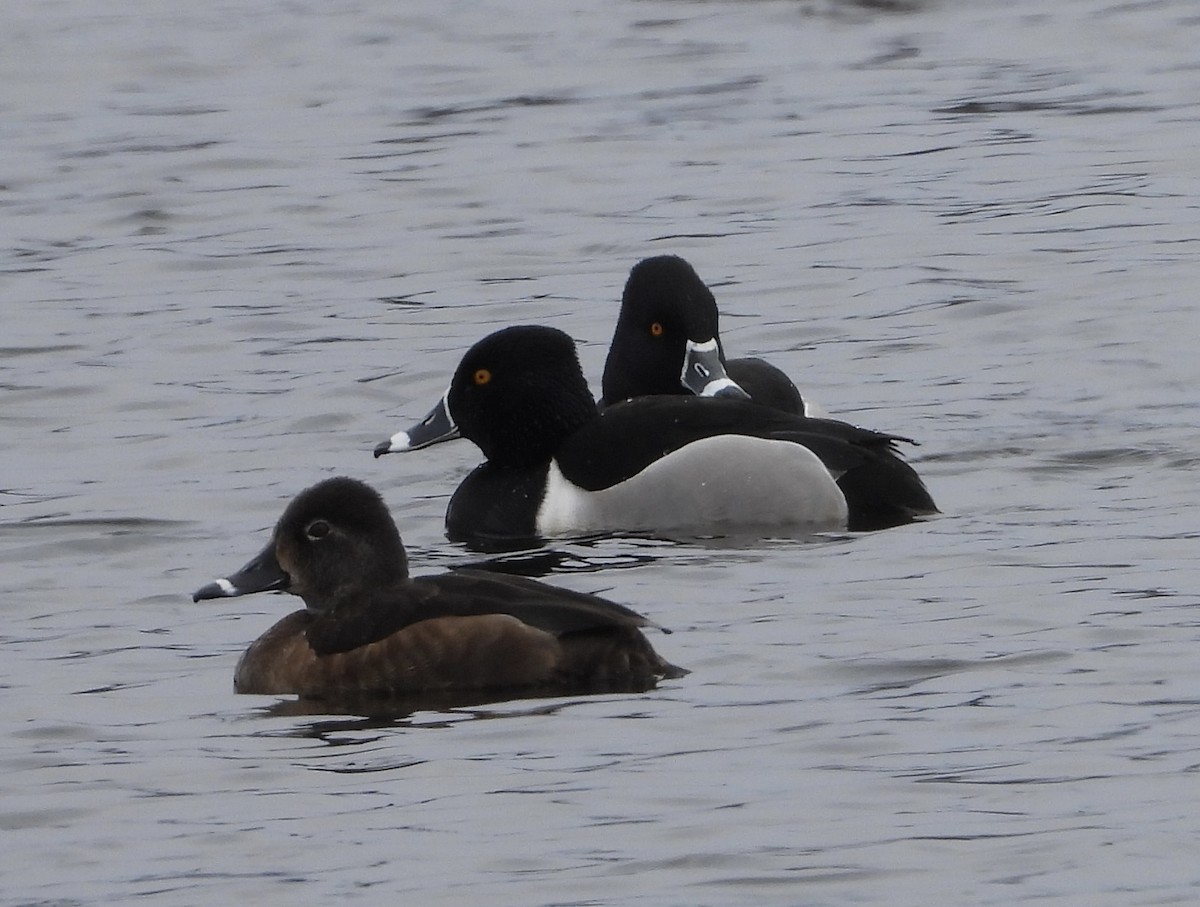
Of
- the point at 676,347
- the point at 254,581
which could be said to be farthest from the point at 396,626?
the point at 676,347

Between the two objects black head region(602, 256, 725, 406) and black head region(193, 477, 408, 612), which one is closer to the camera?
black head region(193, 477, 408, 612)

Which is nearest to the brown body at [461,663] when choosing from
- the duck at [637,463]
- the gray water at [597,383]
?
the gray water at [597,383]

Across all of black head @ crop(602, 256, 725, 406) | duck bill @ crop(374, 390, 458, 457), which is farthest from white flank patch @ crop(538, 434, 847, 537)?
black head @ crop(602, 256, 725, 406)

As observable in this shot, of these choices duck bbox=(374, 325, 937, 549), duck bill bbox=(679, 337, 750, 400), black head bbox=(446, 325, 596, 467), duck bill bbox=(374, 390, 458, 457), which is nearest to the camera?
duck bbox=(374, 325, 937, 549)

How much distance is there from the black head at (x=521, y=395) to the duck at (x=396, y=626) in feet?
8.49

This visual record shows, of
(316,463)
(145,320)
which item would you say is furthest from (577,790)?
(145,320)

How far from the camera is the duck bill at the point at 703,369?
12.2 metres

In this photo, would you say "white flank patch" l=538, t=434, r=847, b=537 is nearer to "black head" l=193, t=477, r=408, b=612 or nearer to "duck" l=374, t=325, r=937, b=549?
"duck" l=374, t=325, r=937, b=549

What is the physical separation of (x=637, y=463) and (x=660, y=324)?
1.23m

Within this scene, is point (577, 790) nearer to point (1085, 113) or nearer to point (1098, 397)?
point (1098, 397)

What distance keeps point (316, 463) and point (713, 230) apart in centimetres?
565

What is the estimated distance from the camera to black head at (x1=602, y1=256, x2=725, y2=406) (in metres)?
12.4

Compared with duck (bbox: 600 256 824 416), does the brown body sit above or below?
below

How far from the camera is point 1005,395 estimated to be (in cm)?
1336
